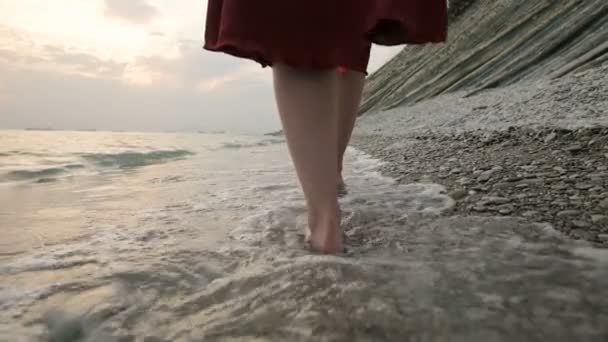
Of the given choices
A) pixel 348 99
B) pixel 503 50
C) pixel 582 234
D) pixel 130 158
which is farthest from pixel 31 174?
pixel 503 50

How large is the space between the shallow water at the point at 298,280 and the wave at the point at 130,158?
4.01 metres

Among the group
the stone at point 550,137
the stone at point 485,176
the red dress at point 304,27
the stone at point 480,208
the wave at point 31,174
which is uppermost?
the red dress at point 304,27

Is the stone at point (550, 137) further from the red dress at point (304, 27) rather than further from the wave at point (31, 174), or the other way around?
the wave at point (31, 174)

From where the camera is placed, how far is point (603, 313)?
0.76 meters

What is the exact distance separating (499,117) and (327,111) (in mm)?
3523

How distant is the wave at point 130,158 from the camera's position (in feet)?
18.4

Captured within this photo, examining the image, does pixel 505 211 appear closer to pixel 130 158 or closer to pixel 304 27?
pixel 304 27

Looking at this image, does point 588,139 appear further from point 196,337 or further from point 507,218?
point 196,337

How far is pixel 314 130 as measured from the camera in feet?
3.69

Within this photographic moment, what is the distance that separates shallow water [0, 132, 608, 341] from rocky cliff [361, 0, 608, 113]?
4942mm

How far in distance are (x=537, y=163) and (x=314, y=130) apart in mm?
1382

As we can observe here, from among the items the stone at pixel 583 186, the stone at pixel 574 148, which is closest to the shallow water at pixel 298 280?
the stone at pixel 583 186

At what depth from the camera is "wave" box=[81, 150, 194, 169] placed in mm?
5600

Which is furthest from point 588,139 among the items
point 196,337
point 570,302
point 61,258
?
point 61,258
